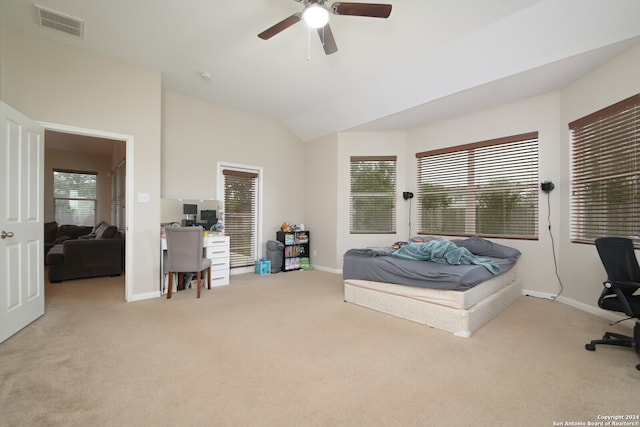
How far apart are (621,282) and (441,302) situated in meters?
1.35

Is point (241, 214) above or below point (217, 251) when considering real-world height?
above

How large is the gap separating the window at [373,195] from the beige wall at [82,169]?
713cm

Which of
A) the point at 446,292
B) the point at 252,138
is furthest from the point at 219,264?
the point at 446,292

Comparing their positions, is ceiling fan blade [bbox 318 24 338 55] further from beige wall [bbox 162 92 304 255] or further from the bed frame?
beige wall [bbox 162 92 304 255]

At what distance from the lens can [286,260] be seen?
5.84 m

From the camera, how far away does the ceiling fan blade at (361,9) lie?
238 cm

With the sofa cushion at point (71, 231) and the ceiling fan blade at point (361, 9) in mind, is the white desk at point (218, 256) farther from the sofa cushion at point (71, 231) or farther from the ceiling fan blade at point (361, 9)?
the sofa cushion at point (71, 231)

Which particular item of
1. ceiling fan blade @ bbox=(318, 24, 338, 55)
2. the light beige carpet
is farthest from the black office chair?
ceiling fan blade @ bbox=(318, 24, 338, 55)

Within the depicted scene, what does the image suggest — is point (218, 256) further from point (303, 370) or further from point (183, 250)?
point (303, 370)

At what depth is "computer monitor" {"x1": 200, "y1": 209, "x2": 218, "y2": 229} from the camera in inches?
197

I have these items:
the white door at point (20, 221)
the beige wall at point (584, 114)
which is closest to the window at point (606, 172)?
the beige wall at point (584, 114)

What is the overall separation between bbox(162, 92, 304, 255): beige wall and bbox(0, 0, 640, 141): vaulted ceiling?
508 mm

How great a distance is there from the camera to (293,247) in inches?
234

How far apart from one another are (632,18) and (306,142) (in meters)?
5.10
